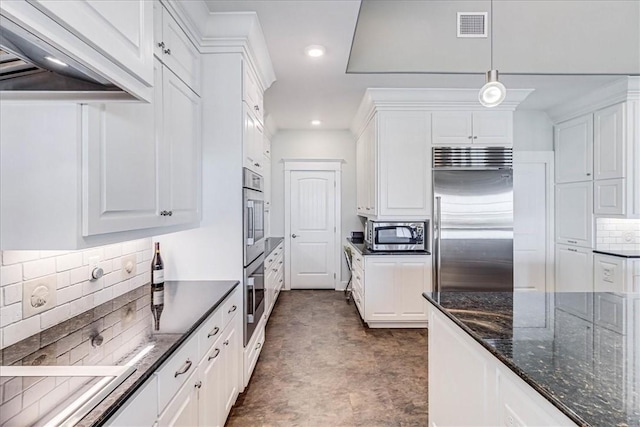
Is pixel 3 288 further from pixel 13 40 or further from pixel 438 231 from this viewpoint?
pixel 438 231

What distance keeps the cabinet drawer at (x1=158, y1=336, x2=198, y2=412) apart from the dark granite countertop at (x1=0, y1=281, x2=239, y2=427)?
0.05 m

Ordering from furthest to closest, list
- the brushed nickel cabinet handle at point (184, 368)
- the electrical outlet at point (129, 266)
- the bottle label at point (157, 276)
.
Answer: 1. the bottle label at point (157, 276)
2. the electrical outlet at point (129, 266)
3. the brushed nickel cabinet handle at point (184, 368)

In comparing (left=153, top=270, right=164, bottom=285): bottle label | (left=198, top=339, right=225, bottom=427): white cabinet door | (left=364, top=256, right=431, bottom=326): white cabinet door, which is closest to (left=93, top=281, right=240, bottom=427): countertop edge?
(left=198, top=339, right=225, bottom=427): white cabinet door

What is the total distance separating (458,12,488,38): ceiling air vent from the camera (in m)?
3.43

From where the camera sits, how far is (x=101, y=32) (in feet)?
2.69

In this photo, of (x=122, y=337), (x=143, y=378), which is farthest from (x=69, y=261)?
(x=143, y=378)

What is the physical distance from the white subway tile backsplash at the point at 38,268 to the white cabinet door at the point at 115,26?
912 mm

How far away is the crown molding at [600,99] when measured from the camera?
11.9 feet

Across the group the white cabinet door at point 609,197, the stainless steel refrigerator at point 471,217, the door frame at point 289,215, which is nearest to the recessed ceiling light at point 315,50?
the stainless steel refrigerator at point 471,217

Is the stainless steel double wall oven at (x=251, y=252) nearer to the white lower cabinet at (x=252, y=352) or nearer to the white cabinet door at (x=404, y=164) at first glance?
the white lower cabinet at (x=252, y=352)

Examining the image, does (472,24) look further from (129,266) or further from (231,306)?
(129,266)

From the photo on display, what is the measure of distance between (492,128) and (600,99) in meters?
1.25

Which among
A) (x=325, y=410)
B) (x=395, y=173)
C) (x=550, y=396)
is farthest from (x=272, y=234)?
(x=550, y=396)

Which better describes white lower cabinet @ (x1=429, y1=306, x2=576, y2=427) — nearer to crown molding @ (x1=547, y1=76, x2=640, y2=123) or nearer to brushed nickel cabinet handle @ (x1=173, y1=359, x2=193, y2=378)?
brushed nickel cabinet handle @ (x1=173, y1=359, x2=193, y2=378)
